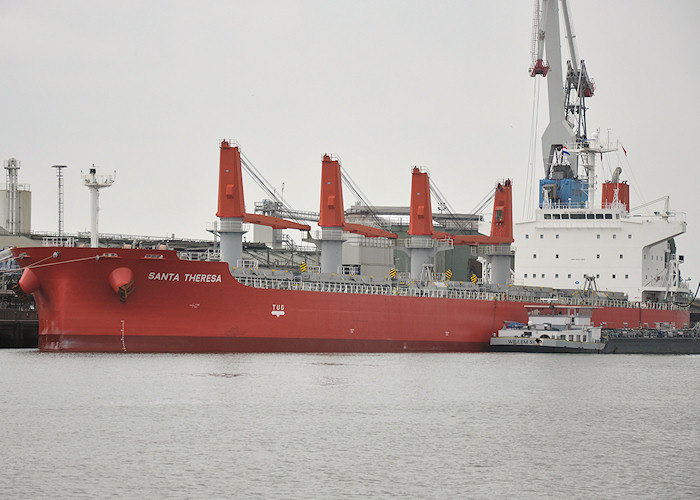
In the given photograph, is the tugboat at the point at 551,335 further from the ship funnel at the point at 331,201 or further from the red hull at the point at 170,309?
the ship funnel at the point at 331,201

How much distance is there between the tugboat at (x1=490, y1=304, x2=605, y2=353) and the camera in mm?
40000

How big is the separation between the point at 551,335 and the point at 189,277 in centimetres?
1571

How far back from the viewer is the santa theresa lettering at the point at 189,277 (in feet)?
100

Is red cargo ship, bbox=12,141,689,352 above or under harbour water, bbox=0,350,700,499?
above

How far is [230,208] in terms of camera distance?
34750 mm

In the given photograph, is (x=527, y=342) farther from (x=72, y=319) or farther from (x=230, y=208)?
(x=72, y=319)

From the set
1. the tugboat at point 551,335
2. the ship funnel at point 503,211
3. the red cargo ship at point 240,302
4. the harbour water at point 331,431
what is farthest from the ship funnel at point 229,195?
the ship funnel at point 503,211

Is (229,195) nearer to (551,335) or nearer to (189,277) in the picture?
(189,277)

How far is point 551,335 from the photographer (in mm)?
40188

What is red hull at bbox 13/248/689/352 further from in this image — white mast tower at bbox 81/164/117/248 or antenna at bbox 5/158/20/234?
antenna at bbox 5/158/20/234

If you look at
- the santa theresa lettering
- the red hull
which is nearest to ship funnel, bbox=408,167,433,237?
the red hull

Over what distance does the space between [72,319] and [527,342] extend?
17.9 meters

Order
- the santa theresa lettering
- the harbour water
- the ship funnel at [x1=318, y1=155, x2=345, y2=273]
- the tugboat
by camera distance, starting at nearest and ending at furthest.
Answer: the harbour water, the santa theresa lettering, the ship funnel at [x1=318, y1=155, x2=345, y2=273], the tugboat

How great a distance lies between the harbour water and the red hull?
2.80ft
